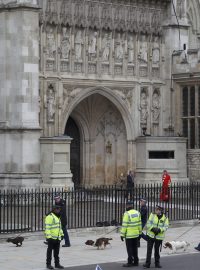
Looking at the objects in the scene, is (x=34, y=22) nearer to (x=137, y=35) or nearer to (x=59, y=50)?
(x=59, y=50)

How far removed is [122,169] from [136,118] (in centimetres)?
244

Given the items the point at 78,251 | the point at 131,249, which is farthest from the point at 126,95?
the point at 131,249

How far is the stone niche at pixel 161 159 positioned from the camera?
133 feet

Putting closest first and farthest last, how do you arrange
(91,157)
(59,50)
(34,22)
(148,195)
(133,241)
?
(133,241)
(148,195)
(34,22)
(59,50)
(91,157)

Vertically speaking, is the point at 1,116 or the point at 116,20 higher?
the point at 116,20

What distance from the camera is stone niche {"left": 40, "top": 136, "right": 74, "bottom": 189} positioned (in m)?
36.5

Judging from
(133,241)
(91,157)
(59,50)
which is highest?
(59,50)

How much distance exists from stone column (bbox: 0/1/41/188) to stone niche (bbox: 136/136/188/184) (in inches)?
239

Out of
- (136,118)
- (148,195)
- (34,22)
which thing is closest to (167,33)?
(136,118)

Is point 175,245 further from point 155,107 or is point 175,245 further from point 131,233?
point 155,107

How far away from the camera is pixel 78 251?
2361 centimetres

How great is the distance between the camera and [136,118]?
139 feet

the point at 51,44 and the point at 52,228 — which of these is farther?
the point at 51,44

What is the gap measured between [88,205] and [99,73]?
12224 millimetres
